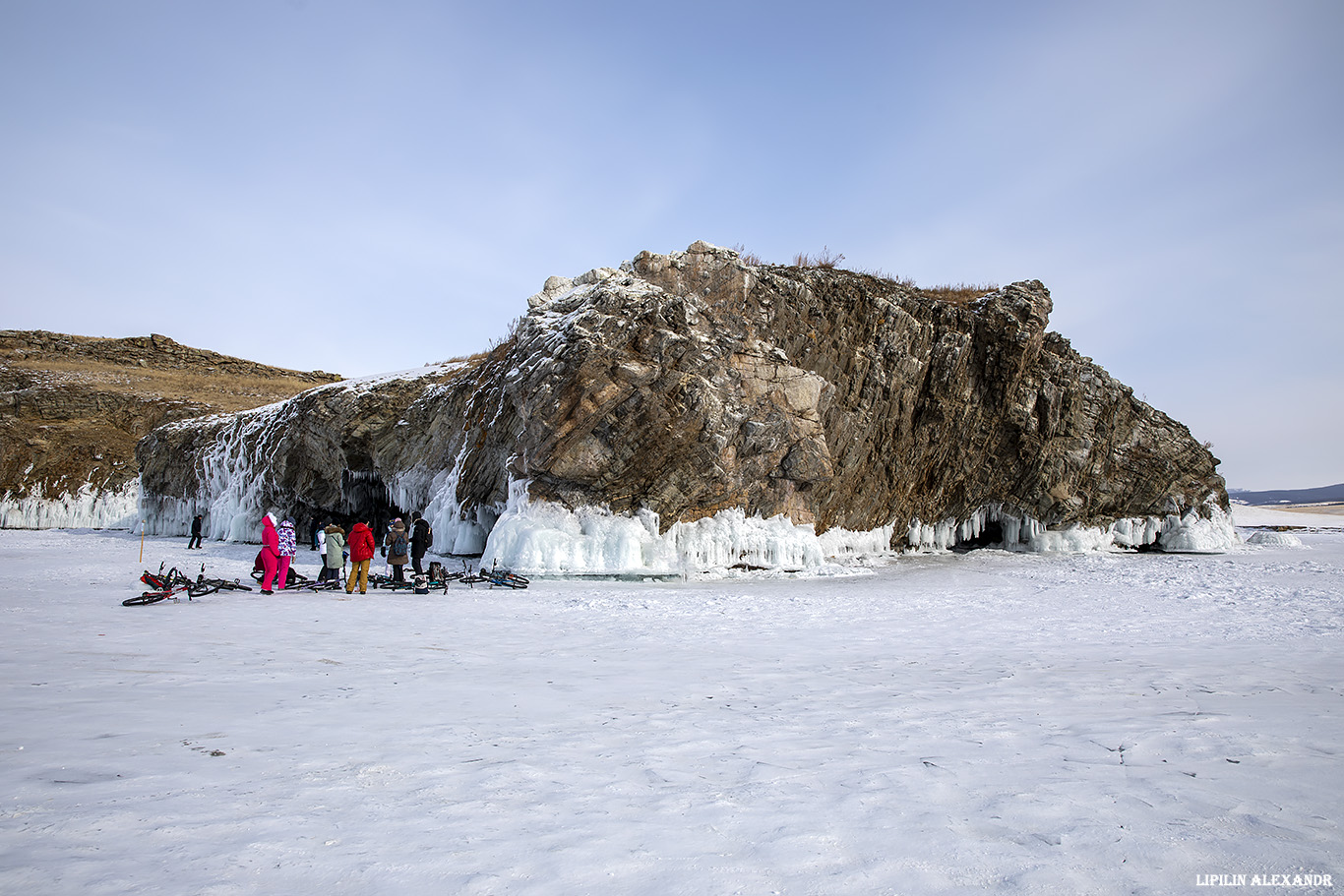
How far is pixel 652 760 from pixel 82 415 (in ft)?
182

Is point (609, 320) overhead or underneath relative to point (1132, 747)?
overhead

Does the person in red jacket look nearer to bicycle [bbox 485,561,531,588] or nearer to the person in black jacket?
the person in black jacket

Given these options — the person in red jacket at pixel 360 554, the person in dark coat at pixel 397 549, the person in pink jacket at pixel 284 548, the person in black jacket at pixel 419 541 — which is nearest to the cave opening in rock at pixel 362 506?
the person in black jacket at pixel 419 541

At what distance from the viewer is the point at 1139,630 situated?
Answer: 8523mm

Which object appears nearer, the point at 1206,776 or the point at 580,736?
the point at 1206,776

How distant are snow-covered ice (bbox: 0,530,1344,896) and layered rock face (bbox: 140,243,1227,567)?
8586mm

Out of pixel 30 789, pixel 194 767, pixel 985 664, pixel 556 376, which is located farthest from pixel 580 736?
pixel 556 376

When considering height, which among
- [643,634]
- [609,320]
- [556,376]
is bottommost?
[643,634]

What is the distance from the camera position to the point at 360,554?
12.2 m

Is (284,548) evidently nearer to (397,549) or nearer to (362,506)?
(397,549)

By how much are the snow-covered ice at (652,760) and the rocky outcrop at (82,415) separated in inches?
1640

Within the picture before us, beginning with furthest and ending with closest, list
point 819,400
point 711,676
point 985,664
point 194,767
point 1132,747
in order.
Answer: point 819,400 < point 985,664 < point 711,676 < point 1132,747 < point 194,767

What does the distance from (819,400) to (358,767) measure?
18061 mm

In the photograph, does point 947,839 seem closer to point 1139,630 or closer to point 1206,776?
point 1206,776
